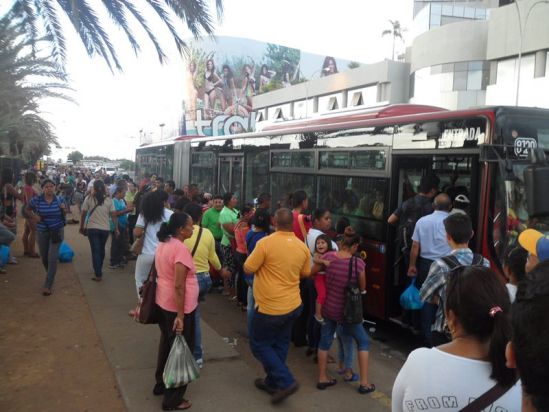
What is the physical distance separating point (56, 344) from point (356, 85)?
4274 cm

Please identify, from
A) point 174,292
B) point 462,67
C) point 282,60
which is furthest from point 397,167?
point 282,60

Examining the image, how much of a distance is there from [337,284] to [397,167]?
2.51 m

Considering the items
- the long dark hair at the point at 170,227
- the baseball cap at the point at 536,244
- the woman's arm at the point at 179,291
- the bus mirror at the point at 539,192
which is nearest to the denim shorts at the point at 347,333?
the woman's arm at the point at 179,291

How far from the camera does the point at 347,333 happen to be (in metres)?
4.89

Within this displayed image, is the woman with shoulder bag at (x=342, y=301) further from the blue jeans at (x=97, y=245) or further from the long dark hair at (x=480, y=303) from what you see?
the blue jeans at (x=97, y=245)

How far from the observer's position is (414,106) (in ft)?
28.8

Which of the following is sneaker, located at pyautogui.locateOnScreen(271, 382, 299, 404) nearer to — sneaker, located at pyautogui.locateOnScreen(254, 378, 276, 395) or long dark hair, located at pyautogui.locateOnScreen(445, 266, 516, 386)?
sneaker, located at pyautogui.locateOnScreen(254, 378, 276, 395)

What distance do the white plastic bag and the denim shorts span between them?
1343 mm

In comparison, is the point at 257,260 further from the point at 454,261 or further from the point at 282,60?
the point at 282,60

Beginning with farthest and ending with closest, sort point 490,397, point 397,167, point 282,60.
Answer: point 282,60 → point 397,167 → point 490,397

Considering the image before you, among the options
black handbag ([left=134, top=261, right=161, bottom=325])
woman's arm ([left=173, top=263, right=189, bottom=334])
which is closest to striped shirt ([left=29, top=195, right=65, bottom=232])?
black handbag ([left=134, top=261, right=161, bottom=325])

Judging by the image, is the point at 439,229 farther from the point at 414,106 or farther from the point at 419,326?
the point at 414,106

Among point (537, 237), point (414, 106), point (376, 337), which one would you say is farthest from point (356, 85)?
point (537, 237)

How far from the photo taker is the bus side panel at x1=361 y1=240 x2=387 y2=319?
660 cm
